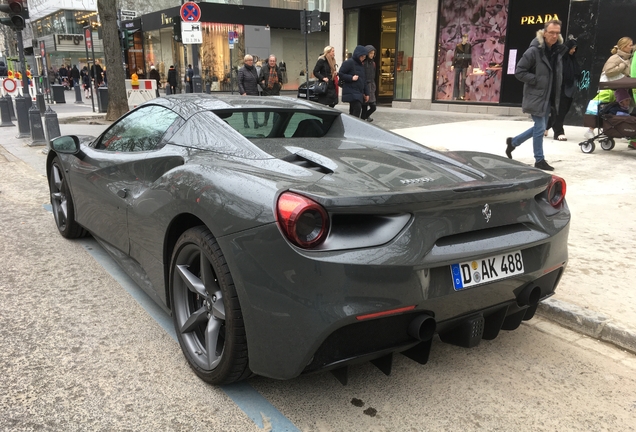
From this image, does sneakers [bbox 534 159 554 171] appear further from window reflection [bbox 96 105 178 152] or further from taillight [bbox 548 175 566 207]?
window reflection [bbox 96 105 178 152]

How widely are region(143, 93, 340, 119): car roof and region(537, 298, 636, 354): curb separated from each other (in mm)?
2042

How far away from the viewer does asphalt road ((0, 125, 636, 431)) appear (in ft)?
7.84

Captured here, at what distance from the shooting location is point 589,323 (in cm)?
331

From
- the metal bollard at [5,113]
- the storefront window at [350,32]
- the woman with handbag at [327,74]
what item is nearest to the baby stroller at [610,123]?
the woman with handbag at [327,74]

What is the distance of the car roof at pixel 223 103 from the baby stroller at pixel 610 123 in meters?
6.79

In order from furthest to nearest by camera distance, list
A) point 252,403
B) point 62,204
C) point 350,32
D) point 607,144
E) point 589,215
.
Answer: point 350,32, point 607,144, point 589,215, point 62,204, point 252,403

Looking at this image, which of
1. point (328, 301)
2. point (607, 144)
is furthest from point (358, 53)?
point (328, 301)

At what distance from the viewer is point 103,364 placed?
284 cm

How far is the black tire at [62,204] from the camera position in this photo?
474cm

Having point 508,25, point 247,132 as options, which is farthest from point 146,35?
point 247,132

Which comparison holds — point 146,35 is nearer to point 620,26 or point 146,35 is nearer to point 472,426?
point 620,26

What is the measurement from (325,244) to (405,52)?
767 inches

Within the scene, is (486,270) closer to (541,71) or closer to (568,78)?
(541,71)

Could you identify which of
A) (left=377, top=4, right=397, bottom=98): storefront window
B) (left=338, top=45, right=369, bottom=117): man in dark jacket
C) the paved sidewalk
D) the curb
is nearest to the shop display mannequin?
(left=377, top=4, right=397, bottom=98): storefront window
